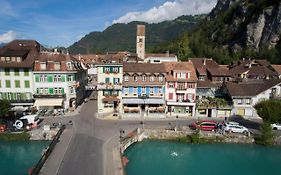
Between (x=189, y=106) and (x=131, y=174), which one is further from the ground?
(x=189, y=106)

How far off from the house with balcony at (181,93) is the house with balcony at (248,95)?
7.14 meters

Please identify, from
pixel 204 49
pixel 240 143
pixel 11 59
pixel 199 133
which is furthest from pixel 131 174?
pixel 204 49

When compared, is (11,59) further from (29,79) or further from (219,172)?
(219,172)

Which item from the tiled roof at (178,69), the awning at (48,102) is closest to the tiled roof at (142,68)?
the tiled roof at (178,69)

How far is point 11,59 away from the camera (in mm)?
49875

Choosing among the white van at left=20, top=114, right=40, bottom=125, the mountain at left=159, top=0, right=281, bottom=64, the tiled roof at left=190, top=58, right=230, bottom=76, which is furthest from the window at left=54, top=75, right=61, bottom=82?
the mountain at left=159, top=0, right=281, bottom=64

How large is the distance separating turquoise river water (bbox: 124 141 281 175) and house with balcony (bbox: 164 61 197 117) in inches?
409

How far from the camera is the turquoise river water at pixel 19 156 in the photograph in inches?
1248

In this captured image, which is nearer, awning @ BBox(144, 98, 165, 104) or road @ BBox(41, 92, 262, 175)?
road @ BBox(41, 92, 262, 175)

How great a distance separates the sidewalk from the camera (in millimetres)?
27016

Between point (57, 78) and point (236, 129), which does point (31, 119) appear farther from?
point (236, 129)

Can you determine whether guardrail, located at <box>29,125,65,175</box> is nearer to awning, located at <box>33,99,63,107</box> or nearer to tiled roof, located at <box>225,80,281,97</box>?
awning, located at <box>33,99,63,107</box>

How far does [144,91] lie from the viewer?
4909cm

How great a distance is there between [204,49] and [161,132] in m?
96.5
